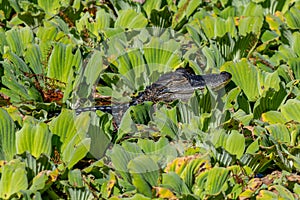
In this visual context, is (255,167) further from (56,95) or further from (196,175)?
(56,95)

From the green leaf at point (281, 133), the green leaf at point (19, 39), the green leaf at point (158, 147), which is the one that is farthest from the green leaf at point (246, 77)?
→ the green leaf at point (19, 39)

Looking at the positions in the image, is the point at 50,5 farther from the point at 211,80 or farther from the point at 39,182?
the point at 39,182

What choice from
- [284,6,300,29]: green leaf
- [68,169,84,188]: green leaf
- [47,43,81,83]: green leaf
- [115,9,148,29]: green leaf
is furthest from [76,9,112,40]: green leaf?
[68,169,84,188]: green leaf

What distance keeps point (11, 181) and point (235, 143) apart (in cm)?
80

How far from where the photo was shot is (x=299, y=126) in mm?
2549

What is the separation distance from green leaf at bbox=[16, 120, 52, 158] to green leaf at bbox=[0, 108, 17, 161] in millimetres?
40

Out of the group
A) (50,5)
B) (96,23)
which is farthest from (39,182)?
(50,5)

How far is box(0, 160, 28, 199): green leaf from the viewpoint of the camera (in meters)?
2.12

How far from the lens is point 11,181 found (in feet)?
7.00

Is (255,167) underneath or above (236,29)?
underneath

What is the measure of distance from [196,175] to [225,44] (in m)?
1.11

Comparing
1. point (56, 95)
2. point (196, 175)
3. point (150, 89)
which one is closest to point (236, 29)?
point (150, 89)

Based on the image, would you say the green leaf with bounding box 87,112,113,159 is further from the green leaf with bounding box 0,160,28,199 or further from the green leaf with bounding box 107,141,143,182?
the green leaf with bounding box 0,160,28,199

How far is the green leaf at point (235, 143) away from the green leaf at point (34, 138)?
0.63 m
